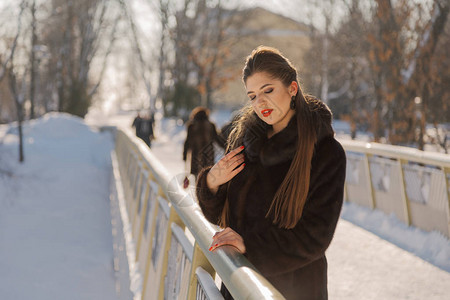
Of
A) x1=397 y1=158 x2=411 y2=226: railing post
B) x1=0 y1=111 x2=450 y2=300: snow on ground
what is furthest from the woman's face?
x1=397 y1=158 x2=411 y2=226: railing post

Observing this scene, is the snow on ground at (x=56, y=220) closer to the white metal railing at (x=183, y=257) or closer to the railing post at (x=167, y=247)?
the white metal railing at (x=183, y=257)

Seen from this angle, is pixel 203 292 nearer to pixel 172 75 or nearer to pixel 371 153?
pixel 371 153

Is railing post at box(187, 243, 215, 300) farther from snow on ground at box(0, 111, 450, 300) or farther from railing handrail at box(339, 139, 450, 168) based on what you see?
railing handrail at box(339, 139, 450, 168)

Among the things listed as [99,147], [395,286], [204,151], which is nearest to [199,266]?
[395,286]

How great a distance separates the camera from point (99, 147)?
23.1 metres

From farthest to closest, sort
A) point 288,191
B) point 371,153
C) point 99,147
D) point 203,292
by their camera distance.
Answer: point 99,147 → point 371,153 → point 203,292 → point 288,191

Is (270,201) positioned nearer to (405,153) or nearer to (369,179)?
(405,153)

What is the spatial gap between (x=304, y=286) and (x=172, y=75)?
34.5 meters

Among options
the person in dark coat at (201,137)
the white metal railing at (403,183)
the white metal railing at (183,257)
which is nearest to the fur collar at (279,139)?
the white metal railing at (183,257)

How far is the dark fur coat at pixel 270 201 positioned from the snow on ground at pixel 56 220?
6.11 metres

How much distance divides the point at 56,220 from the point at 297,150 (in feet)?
38.7

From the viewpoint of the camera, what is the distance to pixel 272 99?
2.07 meters

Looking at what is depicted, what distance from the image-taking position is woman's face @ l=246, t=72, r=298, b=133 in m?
2.05

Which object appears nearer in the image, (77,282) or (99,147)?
(77,282)
